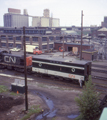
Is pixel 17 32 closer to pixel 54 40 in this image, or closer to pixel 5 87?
pixel 54 40

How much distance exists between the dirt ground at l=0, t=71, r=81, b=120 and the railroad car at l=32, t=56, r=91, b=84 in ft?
6.69

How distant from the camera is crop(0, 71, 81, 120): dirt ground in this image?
529 inches

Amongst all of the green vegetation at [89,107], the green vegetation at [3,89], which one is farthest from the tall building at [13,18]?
the green vegetation at [89,107]

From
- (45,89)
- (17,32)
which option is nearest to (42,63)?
(45,89)

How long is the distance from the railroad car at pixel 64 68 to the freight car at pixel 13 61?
2.85 meters

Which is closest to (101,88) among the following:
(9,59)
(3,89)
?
(3,89)

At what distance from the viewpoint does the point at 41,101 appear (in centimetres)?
1627

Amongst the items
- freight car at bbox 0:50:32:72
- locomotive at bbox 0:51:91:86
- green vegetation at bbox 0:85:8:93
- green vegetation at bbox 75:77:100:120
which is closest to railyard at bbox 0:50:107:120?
green vegetation at bbox 0:85:8:93

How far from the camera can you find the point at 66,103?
15727 millimetres

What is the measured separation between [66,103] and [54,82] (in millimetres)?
6885

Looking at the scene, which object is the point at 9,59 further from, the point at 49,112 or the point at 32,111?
the point at 49,112

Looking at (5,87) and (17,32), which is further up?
(17,32)

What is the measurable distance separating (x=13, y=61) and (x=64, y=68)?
12.0 meters

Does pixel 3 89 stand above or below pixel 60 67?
below
